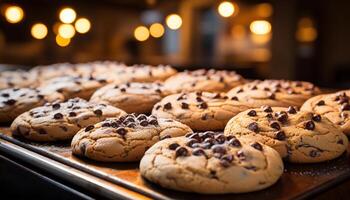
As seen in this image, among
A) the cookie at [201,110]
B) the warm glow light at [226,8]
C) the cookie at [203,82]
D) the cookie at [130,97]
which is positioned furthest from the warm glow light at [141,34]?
the cookie at [201,110]

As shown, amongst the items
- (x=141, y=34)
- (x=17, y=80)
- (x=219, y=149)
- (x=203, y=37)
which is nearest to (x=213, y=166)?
(x=219, y=149)

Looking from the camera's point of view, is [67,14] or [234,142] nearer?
[234,142]

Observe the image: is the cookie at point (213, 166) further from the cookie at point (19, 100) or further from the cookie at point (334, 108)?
the cookie at point (19, 100)

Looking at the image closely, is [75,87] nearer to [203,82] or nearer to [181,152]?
[203,82]

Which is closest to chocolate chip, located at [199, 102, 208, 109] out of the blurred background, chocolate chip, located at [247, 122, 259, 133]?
chocolate chip, located at [247, 122, 259, 133]

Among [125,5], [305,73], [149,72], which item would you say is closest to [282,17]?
[305,73]

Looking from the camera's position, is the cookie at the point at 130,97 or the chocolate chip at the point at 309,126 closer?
the chocolate chip at the point at 309,126

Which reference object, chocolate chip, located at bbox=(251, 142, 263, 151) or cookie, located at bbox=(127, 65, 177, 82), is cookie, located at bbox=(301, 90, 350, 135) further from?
cookie, located at bbox=(127, 65, 177, 82)
